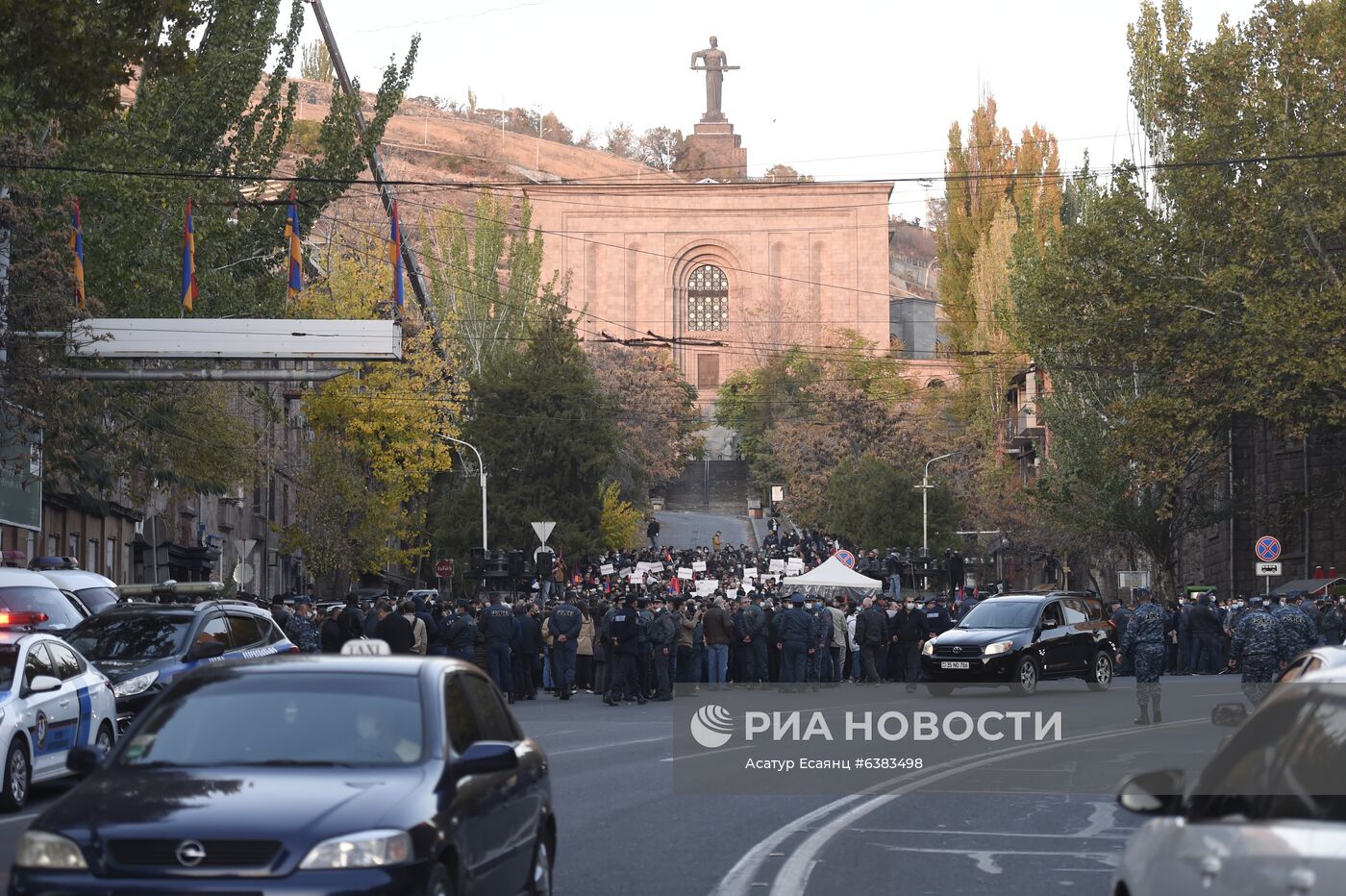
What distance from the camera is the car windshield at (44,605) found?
2055 cm

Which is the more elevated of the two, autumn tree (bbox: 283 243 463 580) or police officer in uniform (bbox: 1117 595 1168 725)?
autumn tree (bbox: 283 243 463 580)

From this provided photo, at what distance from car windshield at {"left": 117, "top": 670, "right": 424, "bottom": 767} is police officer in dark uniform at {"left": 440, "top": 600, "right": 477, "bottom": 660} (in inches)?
783

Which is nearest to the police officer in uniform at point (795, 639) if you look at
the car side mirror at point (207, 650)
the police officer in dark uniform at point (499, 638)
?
the police officer in dark uniform at point (499, 638)

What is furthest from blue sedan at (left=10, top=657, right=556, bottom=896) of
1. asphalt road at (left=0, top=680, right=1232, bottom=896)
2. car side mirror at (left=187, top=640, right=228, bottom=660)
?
car side mirror at (left=187, top=640, right=228, bottom=660)

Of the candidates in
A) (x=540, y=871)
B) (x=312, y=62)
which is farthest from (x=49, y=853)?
(x=312, y=62)

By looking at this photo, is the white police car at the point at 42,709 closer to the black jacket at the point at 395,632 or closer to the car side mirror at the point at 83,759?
the car side mirror at the point at 83,759

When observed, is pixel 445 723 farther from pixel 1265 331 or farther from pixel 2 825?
pixel 1265 331

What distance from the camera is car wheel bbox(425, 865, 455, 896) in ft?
22.1

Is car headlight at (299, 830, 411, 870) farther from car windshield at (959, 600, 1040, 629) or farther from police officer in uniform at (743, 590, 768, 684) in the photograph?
police officer in uniform at (743, 590, 768, 684)

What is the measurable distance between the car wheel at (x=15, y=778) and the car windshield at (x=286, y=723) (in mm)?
6776

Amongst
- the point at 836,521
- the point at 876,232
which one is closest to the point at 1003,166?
the point at 876,232

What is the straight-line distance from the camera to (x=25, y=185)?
25375 millimetres

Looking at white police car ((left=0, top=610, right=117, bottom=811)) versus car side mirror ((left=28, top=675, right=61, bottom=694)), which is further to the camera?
car side mirror ((left=28, top=675, right=61, bottom=694))

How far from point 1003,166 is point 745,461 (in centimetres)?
2329
